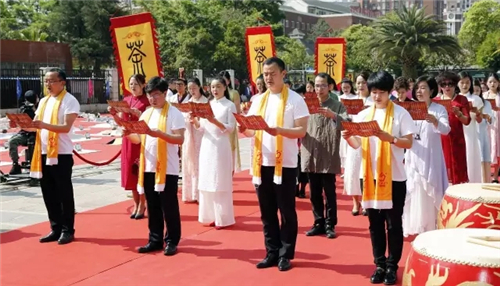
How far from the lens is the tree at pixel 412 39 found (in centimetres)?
3120

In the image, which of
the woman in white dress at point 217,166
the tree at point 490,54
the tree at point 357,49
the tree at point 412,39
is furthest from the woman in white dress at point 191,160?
the tree at point 490,54

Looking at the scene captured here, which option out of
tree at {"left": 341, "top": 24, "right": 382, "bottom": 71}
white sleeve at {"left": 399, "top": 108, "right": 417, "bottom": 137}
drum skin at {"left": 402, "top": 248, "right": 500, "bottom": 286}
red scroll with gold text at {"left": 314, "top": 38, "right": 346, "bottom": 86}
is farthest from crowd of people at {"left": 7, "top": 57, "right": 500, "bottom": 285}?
tree at {"left": 341, "top": 24, "right": 382, "bottom": 71}

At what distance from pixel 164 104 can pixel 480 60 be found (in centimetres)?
4048

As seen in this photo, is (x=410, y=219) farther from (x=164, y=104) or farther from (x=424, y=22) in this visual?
(x=424, y=22)

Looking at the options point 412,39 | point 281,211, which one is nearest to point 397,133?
point 281,211

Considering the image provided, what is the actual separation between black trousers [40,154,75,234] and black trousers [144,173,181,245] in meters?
0.85

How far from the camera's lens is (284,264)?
16.4 ft

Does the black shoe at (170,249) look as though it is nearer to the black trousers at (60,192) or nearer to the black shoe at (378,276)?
the black trousers at (60,192)

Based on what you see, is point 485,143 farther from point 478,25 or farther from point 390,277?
point 478,25

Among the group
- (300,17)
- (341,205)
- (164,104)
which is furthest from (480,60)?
(300,17)

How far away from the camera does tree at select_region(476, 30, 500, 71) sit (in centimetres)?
3959

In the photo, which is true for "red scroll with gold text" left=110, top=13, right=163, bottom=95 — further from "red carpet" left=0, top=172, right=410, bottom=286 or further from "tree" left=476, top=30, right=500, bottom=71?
"tree" left=476, top=30, right=500, bottom=71

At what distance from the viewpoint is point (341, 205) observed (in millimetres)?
7762

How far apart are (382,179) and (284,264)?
1.09 meters
